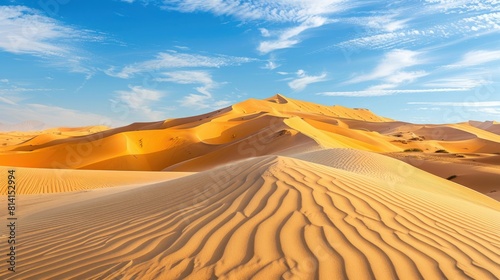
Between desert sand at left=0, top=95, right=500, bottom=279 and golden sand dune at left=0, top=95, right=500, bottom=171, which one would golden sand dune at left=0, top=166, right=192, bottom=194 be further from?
golden sand dune at left=0, top=95, right=500, bottom=171

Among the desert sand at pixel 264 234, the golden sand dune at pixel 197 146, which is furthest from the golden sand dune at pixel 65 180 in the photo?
the golden sand dune at pixel 197 146

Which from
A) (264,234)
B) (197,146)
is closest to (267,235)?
(264,234)

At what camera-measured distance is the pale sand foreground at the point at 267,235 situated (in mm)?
2879

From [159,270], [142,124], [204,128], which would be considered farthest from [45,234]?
[142,124]

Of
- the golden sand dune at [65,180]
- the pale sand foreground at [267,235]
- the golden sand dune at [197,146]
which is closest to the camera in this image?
the pale sand foreground at [267,235]

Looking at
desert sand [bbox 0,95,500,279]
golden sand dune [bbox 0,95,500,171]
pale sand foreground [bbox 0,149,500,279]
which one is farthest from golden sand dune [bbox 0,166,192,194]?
pale sand foreground [bbox 0,149,500,279]

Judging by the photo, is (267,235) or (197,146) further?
(197,146)

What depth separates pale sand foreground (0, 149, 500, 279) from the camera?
9.45ft

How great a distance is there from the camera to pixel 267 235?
3.43 meters

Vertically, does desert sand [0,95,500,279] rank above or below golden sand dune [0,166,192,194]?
below

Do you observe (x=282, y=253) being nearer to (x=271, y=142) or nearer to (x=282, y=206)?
(x=282, y=206)

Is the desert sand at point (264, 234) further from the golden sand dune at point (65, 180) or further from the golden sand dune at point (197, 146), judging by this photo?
the golden sand dune at point (197, 146)

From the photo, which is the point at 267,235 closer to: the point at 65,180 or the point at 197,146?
the point at 65,180

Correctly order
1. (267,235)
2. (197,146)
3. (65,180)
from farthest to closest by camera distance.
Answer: (197,146), (65,180), (267,235)
